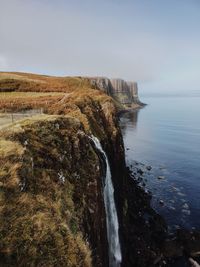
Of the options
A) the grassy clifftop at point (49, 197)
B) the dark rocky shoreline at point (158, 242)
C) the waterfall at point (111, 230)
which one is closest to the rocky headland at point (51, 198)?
the grassy clifftop at point (49, 197)

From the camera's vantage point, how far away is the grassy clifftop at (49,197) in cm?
1252

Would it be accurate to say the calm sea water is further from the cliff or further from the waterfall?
the cliff

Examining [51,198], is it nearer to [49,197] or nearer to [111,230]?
[49,197]

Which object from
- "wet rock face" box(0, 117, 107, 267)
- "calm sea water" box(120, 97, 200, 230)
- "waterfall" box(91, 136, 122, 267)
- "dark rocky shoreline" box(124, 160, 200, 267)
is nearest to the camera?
"wet rock face" box(0, 117, 107, 267)

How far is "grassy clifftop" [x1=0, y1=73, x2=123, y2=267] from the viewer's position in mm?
12523

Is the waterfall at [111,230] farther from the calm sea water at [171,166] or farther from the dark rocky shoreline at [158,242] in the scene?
the calm sea water at [171,166]

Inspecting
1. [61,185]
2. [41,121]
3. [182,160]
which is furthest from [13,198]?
[182,160]

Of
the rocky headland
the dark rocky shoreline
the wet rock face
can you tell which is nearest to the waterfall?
the rocky headland

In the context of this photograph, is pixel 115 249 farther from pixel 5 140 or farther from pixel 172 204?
pixel 172 204

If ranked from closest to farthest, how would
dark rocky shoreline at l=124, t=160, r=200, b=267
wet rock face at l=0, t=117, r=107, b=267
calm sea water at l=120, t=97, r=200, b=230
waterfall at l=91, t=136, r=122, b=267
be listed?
wet rock face at l=0, t=117, r=107, b=267, waterfall at l=91, t=136, r=122, b=267, dark rocky shoreline at l=124, t=160, r=200, b=267, calm sea water at l=120, t=97, r=200, b=230

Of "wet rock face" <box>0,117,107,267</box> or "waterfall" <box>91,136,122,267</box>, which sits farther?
"waterfall" <box>91,136,122,267</box>

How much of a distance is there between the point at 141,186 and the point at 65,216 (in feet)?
154

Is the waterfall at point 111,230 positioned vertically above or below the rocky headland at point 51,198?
below

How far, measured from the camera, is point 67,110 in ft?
115
